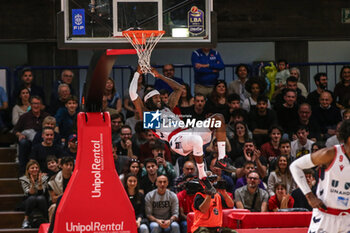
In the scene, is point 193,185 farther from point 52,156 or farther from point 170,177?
point 52,156

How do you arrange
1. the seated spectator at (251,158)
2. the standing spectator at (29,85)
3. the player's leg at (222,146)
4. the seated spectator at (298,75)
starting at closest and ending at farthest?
1. the player's leg at (222,146)
2. the seated spectator at (251,158)
3. the standing spectator at (29,85)
4. the seated spectator at (298,75)

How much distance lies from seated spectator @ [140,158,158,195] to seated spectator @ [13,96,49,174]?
215 cm

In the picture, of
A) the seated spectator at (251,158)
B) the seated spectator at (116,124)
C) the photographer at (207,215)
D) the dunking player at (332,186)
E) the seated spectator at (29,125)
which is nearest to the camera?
the dunking player at (332,186)

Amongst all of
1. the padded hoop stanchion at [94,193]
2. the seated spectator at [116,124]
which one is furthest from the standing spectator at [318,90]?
the padded hoop stanchion at [94,193]

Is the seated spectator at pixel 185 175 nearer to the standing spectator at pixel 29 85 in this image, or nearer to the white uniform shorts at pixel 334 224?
the standing spectator at pixel 29 85

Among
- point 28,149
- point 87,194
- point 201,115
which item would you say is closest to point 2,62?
point 28,149

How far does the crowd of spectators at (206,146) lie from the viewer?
11.9m

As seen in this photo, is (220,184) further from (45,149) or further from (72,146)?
(45,149)

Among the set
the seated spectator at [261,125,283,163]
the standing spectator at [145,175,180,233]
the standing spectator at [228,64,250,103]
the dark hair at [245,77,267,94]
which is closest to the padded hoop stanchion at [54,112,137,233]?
the standing spectator at [145,175,180,233]

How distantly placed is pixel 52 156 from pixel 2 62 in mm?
4796

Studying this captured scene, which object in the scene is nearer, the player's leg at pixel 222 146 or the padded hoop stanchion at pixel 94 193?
the padded hoop stanchion at pixel 94 193

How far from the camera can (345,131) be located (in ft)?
25.1

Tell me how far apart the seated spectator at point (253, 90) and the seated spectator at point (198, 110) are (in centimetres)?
96

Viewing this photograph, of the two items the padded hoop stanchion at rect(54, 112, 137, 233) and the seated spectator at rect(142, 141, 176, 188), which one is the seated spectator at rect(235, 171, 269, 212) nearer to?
the seated spectator at rect(142, 141, 176, 188)
